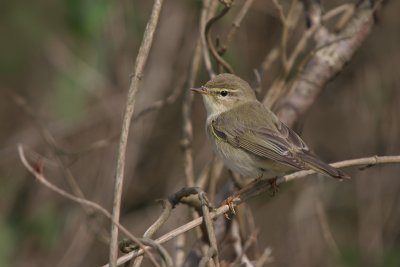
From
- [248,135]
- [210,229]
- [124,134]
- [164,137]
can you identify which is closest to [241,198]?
[210,229]

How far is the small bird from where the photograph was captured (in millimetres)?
3916

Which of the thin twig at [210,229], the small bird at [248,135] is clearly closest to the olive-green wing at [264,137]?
the small bird at [248,135]

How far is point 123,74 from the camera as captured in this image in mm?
6438

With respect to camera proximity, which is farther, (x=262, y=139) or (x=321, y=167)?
(x=262, y=139)

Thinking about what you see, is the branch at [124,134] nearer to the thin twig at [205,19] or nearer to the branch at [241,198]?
the branch at [241,198]

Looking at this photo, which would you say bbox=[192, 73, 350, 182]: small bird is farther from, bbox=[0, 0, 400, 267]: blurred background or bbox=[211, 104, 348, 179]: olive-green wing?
bbox=[0, 0, 400, 267]: blurred background

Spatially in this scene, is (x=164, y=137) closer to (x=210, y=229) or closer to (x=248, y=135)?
(x=248, y=135)

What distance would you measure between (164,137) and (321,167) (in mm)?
4004

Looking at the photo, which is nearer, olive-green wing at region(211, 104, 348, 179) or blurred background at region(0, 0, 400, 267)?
olive-green wing at region(211, 104, 348, 179)

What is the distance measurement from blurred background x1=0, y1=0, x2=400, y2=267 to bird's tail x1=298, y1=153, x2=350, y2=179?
1.73m

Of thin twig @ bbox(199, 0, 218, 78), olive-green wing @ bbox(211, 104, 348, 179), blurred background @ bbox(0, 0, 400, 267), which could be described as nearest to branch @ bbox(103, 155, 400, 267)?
olive-green wing @ bbox(211, 104, 348, 179)

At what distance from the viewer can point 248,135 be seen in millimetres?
4355

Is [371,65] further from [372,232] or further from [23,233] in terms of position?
[23,233]

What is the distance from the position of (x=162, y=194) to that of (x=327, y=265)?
2.02 meters
